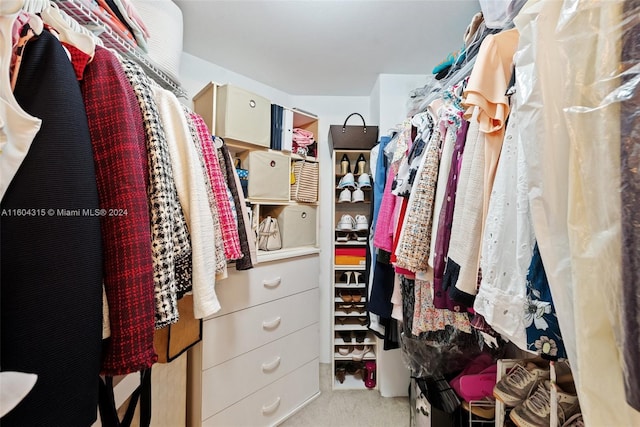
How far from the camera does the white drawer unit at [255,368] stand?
1.06 m

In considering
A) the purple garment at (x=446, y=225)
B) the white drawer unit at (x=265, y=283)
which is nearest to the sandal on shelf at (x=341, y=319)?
the white drawer unit at (x=265, y=283)

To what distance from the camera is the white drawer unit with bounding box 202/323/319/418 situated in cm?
106

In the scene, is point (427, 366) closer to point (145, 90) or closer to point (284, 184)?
point (284, 184)

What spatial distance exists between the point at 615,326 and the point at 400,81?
169cm

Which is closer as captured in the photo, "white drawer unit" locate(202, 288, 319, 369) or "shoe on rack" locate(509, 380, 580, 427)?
"shoe on rack" locate(509, 380, 580, 427)

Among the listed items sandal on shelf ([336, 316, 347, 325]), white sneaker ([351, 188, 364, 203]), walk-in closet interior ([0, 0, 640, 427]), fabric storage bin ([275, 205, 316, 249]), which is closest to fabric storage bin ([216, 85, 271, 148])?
walk-in closet interior ([0, 0, 640, 427])

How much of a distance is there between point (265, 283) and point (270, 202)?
45 centimetres

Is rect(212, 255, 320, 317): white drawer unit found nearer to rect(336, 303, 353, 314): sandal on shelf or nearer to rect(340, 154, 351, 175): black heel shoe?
rect(336, 303, 353, 314): sandal on shelf

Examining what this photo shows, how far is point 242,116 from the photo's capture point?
123 centimetres

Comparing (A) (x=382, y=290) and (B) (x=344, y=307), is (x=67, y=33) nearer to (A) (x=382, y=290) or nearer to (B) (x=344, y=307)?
(A) (x=382, y=290)

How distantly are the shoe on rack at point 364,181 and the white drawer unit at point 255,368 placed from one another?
0.95 metres

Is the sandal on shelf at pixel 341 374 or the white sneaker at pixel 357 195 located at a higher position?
the white sneaker at pixel 357 195

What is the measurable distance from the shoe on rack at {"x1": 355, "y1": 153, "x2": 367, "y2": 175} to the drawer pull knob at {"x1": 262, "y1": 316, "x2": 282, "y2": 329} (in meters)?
1.10

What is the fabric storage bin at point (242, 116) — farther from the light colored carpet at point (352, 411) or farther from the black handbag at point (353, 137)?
the light colored carpet at point (352, 411)
